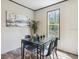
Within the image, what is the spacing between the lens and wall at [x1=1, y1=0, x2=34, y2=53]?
3.35 m

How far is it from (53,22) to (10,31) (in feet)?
7.38

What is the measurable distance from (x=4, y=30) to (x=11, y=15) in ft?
2.62

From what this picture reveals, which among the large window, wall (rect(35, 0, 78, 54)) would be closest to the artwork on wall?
the large window

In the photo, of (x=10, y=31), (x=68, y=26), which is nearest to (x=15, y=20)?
(x=10, y=31)

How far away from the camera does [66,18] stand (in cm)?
346

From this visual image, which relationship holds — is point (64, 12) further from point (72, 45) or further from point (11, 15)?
point (11, 15)

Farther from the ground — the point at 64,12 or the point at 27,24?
the point at 64,12

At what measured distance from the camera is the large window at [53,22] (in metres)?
3.86

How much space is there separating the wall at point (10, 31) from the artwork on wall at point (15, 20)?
0.55 feet

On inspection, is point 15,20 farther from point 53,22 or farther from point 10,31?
point 53,22

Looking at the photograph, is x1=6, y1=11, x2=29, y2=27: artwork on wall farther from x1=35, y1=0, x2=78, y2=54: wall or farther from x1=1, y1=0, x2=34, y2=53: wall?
x1=35, y1=0, x2=78, y2=54: wall

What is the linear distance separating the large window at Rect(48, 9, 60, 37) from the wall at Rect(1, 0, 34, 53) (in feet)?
4.56

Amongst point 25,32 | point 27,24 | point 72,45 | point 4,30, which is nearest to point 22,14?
point 27,24

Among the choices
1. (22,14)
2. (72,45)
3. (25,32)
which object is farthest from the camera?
(25,32)
